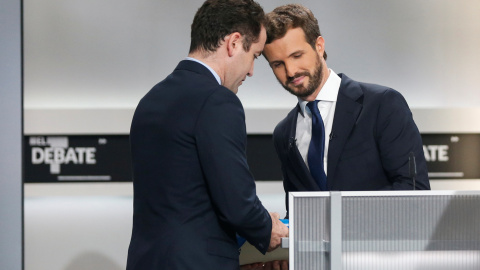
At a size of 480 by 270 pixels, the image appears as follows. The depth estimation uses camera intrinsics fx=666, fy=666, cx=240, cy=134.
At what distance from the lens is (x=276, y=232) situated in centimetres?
167

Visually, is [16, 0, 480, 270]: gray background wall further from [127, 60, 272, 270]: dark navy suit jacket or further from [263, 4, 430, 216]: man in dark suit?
[127, 60, 272, 270]: dark navy suit jacket

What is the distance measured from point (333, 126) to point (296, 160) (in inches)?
6.5

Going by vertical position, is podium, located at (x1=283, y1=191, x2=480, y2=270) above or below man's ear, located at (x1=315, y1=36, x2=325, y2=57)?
below

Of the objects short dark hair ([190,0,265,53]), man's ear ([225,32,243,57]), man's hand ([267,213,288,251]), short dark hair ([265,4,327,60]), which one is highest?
short dark hair ([265,4,327,60])

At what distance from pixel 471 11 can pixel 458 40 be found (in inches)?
6.7

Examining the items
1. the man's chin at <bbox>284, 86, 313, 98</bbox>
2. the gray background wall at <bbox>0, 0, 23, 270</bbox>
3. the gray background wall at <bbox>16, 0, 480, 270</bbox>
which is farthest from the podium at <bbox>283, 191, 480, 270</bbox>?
the gray background wall at <bbox>0, 0, 23, 270</bbox>

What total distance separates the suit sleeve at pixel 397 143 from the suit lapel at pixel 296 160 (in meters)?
0.23

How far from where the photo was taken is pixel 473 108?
11.5 feet

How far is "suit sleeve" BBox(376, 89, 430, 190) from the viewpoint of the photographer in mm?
2002

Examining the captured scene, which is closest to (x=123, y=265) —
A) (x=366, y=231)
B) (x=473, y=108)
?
(x=473, y=108)

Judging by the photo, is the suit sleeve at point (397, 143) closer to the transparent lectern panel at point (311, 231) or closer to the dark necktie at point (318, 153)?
the dark necktie at point (318, 153)

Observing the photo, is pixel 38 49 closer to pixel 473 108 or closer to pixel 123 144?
pixel 123 144

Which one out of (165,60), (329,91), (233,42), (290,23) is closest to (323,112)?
(329,91)

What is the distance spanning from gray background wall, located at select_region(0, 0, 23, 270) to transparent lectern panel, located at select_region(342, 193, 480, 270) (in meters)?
2.48
